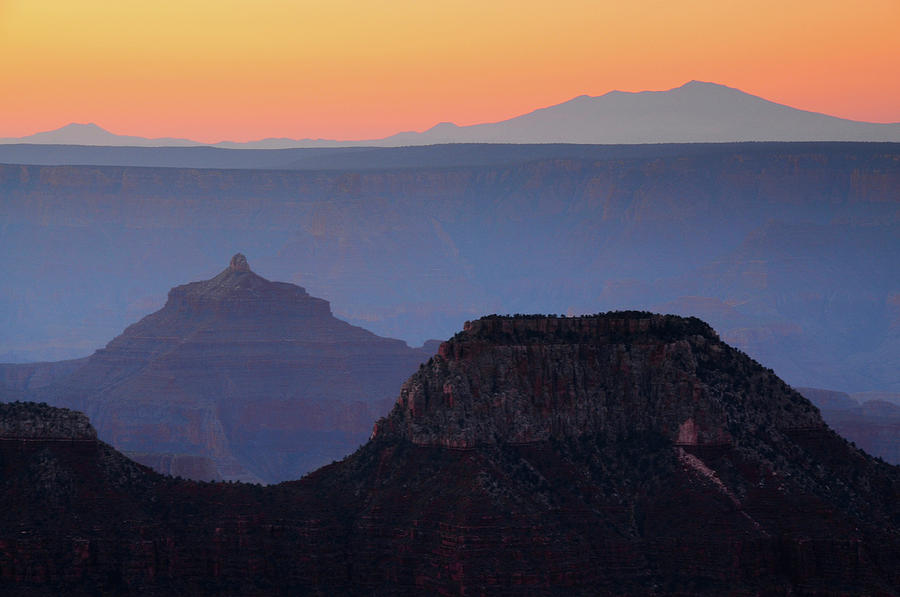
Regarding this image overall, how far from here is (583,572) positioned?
108 metres

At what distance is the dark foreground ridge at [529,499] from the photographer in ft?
359

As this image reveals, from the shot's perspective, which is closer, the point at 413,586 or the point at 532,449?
the point at 413,586

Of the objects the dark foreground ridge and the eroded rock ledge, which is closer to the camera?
the dark foreground ridge

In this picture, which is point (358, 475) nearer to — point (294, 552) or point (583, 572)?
point (294, 552)

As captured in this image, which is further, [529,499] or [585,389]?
[585,389]

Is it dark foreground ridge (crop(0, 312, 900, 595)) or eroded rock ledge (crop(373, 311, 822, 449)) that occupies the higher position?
eroded rock ledge (crop(373, 311, 822, 449))

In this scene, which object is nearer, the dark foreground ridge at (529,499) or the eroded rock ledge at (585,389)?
the dark foreground ridge at (529,499)

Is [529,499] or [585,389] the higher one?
[585,389]

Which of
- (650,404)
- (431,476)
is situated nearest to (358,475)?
(431,476)

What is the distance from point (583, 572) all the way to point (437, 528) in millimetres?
6651

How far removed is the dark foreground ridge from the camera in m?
109

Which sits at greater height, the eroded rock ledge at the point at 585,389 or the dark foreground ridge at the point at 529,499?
the eroded rock ledge at the point at 585,389

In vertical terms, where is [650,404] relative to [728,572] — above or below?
above

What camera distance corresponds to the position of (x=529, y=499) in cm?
11156
